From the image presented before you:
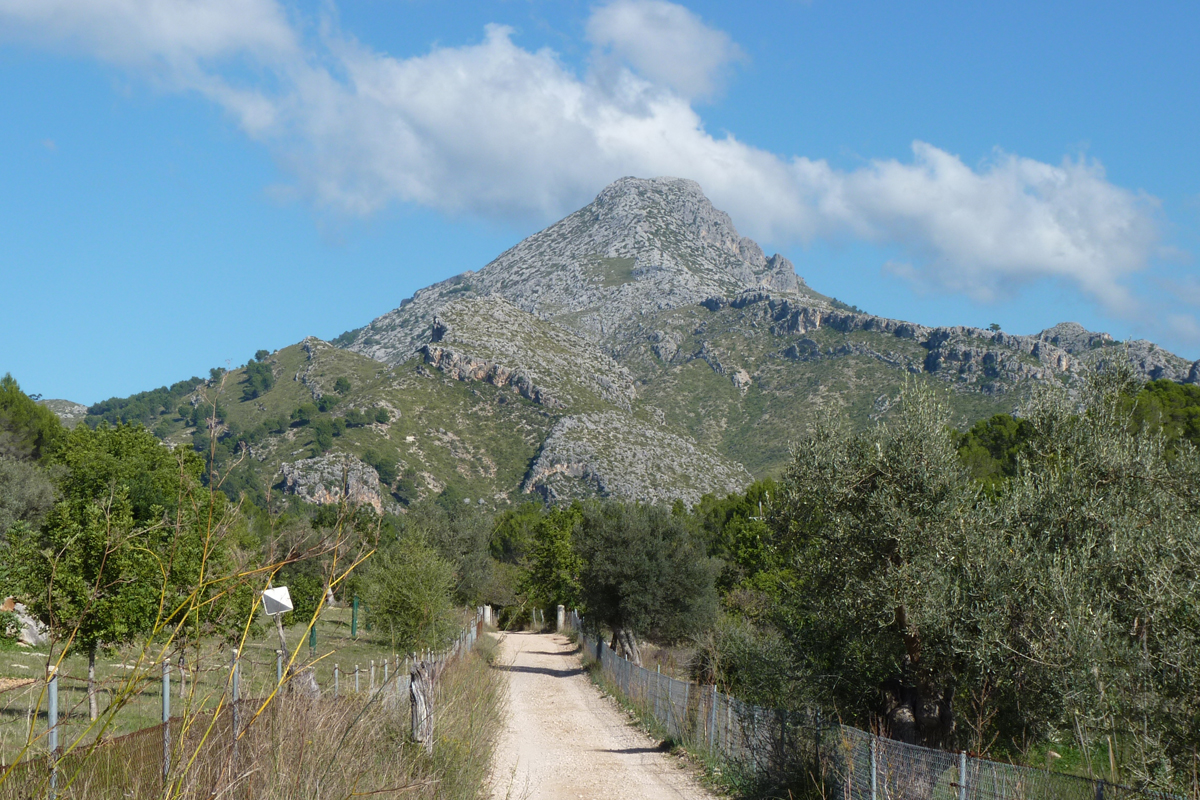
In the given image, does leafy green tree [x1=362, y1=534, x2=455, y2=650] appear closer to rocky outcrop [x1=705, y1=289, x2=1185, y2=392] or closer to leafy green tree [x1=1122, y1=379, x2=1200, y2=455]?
leafy green tree [x1=1122, y1=379, x2=1200, y2=455]

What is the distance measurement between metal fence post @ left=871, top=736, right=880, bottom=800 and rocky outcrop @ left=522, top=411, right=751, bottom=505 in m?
101

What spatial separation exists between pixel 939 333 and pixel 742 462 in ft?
167

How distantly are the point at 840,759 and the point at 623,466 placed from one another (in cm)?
10802

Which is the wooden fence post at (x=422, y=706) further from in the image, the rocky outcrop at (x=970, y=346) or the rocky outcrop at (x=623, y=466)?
the rocky outcrop at (x=970, y=346)

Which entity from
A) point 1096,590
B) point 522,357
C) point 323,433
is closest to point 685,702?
point 1096,590

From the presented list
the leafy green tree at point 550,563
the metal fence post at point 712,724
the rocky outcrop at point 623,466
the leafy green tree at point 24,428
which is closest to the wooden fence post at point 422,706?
the metal fence post at point 712,724

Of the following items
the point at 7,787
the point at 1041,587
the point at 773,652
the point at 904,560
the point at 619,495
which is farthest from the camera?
the point at 619,495

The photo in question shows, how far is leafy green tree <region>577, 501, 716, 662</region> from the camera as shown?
121 ft

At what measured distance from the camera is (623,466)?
119m

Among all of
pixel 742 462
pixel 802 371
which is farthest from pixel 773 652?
pixel 802 371

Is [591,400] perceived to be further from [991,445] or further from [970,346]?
[991,445]

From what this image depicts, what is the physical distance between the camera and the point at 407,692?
1252cm

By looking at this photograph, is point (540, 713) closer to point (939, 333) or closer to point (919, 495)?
point (919, 495)

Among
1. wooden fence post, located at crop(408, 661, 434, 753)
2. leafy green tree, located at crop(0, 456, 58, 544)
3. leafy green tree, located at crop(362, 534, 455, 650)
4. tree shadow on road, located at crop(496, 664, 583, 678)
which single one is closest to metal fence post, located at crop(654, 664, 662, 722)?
leafy green tree, located at crop(362, 534, 455, 650)
